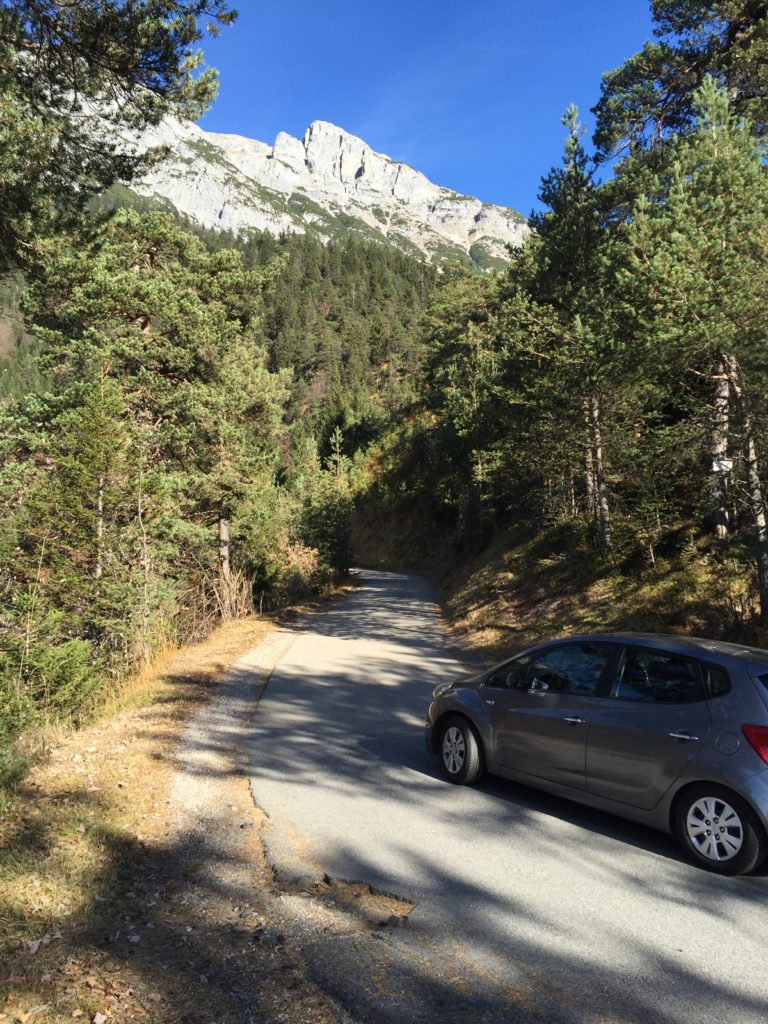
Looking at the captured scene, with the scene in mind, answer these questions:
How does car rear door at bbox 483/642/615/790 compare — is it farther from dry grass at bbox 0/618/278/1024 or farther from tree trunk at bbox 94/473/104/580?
tree trunk at bbox 94/473/104/580

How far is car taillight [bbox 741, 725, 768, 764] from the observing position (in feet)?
13.5

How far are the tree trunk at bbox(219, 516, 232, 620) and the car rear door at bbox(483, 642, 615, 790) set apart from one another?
13112 mm

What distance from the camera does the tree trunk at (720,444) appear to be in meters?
10.3

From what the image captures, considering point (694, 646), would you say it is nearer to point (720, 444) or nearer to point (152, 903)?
point (152, 903)

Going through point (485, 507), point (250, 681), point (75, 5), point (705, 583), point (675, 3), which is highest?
point (675, 3)

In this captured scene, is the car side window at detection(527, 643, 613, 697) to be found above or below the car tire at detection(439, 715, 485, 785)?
above

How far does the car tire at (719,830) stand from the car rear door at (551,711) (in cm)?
81

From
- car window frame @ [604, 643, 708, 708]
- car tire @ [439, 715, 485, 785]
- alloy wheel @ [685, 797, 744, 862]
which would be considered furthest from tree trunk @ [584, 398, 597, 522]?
alloy wheel @ [685, 797, 744, 862]

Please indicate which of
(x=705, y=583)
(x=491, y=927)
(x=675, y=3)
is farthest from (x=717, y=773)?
(x=675, y=3)

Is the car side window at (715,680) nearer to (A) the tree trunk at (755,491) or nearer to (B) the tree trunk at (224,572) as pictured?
(A) the tree trunk at (755,491)

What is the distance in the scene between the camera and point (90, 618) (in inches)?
510

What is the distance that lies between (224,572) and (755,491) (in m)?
14.1

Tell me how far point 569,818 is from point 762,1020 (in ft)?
7.66

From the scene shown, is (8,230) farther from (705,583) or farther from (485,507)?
(485,507)
